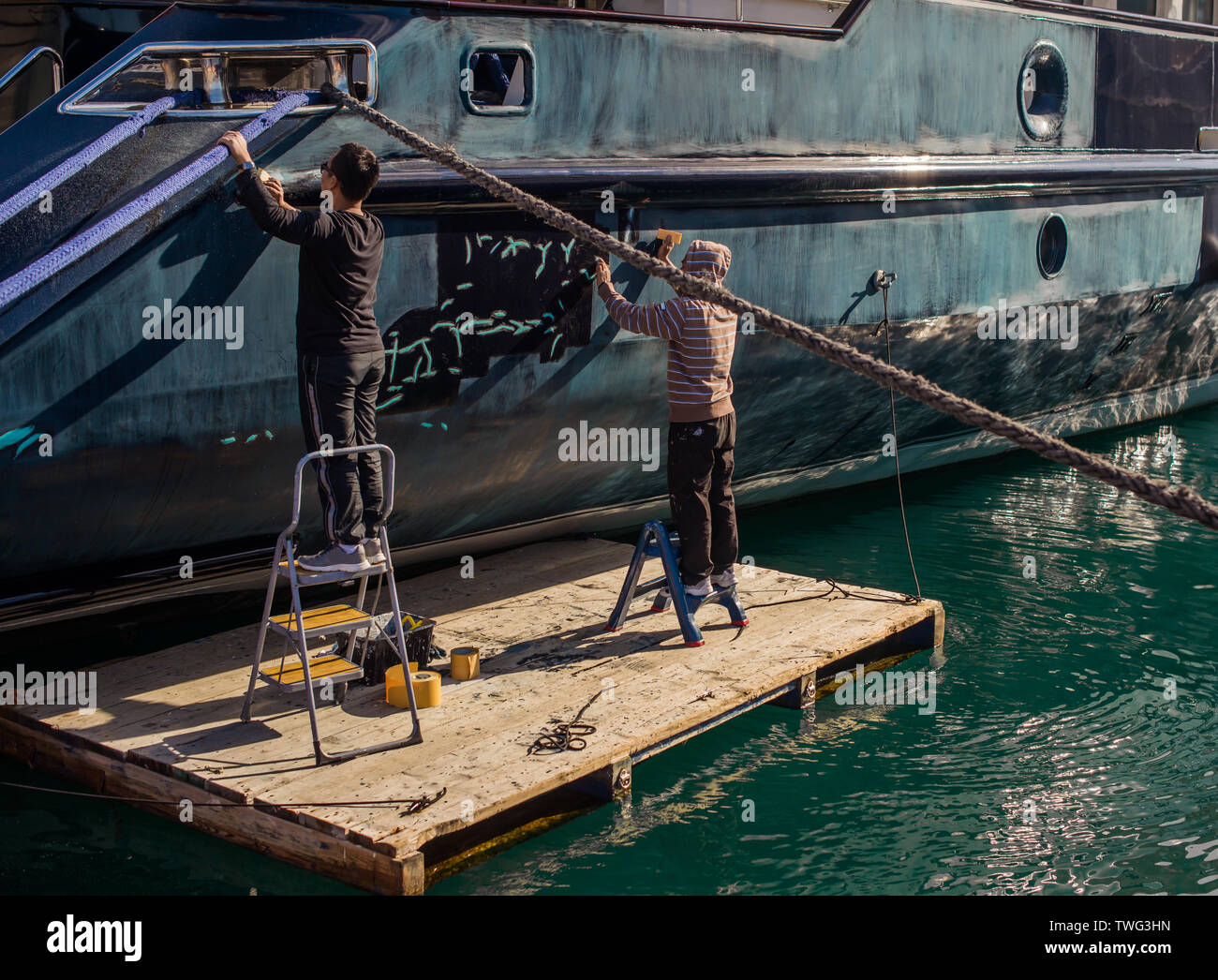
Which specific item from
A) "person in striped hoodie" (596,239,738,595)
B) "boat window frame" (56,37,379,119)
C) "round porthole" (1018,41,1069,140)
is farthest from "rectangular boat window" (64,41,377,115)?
"round porthole" (1018,41,1069,140)

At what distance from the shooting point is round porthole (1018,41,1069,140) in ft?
24.0

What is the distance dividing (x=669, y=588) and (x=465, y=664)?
0.81 meters

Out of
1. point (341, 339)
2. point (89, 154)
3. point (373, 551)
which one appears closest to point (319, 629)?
point (373, 551)

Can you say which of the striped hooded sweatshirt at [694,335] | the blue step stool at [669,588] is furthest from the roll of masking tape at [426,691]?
the striped hooded sweatshirt at [694,335]

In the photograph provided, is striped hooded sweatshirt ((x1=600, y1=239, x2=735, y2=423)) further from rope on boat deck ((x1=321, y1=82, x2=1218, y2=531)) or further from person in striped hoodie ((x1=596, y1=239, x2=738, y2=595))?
rope on boat deck ((x1=321, y1=82, x2=1218, y2=531))

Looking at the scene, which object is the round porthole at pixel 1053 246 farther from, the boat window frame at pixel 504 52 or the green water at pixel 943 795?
the boat window frame at pixel 504 52

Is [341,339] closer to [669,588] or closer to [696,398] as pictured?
[696,398]

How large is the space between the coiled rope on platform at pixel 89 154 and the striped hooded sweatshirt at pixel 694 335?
5.36ft

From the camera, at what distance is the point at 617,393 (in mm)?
5848

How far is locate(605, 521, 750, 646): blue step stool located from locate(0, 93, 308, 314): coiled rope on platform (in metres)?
1.90

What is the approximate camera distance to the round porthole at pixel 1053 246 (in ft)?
24.6

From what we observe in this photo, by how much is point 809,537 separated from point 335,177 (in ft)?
11.4

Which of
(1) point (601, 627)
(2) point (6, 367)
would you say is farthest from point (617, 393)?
(2) point (6, 367)
